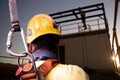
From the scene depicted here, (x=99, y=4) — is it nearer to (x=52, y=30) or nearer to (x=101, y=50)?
(x=101, y=50)

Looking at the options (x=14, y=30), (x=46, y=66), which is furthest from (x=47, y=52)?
(x=14, y=30)

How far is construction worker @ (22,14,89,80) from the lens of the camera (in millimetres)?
1973

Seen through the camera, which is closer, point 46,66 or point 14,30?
point 14,30

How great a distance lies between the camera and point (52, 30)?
96.0 inches

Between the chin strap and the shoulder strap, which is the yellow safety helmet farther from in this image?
the chin strap

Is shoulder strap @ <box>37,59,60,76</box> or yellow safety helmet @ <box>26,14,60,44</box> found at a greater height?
yellow safety helmet @ <box>26,14,60,44</box>

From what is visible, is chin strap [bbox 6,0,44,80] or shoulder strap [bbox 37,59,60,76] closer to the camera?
chin strap [bbox 6,0,44,80]

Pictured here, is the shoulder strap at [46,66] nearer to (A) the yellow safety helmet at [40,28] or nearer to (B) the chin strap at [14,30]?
(B) the chin strap at [14,30]

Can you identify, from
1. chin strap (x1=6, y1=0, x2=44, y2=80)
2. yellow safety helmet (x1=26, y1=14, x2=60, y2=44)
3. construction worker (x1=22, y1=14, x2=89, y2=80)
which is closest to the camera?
chin strap (x1=6, y1=0, x2=44, y2=80)

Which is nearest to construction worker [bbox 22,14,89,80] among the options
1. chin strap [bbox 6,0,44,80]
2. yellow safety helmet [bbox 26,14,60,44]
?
yellow safety helmet [bbox 26,14,60,44]

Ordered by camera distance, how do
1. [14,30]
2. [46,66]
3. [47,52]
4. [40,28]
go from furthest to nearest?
[40,28] < [47,52] < [46,66] < [14,30]

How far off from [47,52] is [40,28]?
1.10 ft

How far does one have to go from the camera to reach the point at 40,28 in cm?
242

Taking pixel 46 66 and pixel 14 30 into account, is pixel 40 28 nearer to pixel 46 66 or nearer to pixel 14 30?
pixel 46 66
